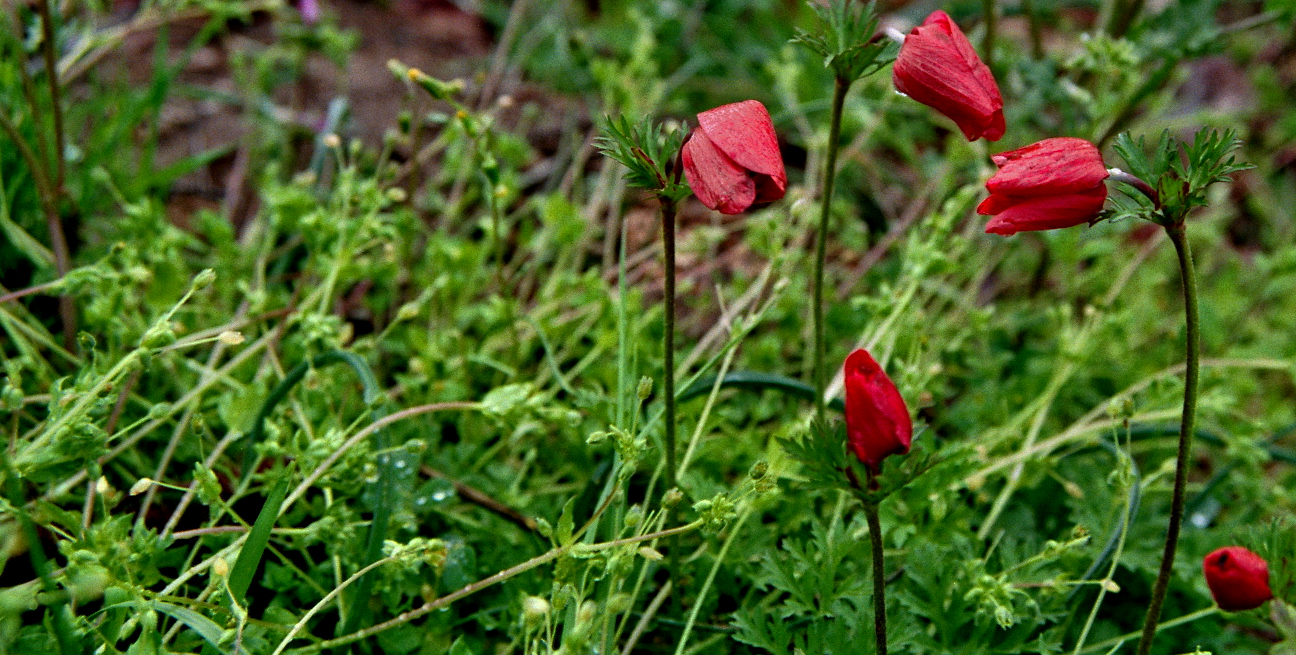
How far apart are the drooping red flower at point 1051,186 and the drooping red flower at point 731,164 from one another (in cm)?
21

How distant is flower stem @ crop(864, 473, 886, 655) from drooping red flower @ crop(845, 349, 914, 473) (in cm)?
4

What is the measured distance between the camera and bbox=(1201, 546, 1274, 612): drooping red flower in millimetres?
879

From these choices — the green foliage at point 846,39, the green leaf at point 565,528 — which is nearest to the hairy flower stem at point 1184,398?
the green foliage at point 846,39

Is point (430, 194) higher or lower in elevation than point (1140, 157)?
lower

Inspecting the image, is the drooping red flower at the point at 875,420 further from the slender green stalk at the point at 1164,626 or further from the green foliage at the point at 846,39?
the slender green stalk at the point at 1164,626

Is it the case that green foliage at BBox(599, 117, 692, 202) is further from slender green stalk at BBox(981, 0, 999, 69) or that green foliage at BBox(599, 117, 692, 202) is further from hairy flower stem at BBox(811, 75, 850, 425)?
slender green stalk at BBox(981, 0, 999, 69)

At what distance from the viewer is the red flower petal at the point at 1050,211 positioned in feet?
2.76

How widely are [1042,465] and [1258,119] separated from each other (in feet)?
6.55

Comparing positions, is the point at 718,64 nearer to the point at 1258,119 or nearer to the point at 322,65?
the point at 322,65

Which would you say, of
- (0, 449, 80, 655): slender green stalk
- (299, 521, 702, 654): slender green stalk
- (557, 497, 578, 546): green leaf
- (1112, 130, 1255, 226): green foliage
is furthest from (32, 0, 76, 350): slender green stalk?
(1112, 130, 1255, 226): green foliage

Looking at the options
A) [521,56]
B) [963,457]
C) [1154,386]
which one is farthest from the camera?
[521,56]

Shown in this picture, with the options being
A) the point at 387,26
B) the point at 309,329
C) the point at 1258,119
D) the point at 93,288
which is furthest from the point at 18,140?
the point at 1258,119

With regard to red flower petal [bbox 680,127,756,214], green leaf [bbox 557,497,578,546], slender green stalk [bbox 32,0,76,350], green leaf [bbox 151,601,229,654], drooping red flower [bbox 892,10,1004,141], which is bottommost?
green leaf [bbox 151,601,229,654]

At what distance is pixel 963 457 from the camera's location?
3.85ft
